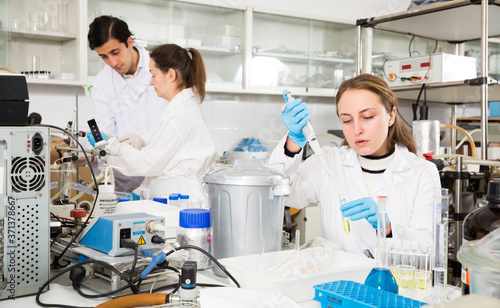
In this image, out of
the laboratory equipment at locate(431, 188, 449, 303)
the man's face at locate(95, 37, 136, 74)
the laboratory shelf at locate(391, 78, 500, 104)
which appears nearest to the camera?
the laboratory equipment at locate(431, 188, 449, 303)

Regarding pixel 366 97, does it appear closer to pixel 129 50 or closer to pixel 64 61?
pixel 129 50

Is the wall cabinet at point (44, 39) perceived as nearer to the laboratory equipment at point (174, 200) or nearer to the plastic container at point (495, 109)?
the laboratory equipment at point (174, 200)

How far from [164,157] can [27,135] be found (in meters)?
1.23

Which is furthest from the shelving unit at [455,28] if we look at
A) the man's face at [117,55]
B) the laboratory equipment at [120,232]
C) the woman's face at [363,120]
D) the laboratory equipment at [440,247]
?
the laboratory equipment at [120,232]

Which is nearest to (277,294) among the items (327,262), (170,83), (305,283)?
(305,283)

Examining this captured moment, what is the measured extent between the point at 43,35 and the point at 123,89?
0.56m

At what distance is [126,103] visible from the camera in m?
3.11

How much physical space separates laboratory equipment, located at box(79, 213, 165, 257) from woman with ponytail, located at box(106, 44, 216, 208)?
3.17 feet

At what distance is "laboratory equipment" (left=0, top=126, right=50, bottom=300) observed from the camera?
99 cm

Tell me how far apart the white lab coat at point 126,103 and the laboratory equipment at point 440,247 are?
7.75 ft

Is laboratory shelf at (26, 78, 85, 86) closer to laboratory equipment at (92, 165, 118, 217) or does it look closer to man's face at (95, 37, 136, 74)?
man's face at (95, 37, 136, 74)

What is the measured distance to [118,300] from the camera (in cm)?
89

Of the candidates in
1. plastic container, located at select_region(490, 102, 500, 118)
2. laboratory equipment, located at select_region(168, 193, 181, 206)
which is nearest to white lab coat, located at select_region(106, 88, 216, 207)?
laboratory equipment, located at select_region(168, 193, 181, 206)

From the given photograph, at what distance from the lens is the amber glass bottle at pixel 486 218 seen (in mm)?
815
